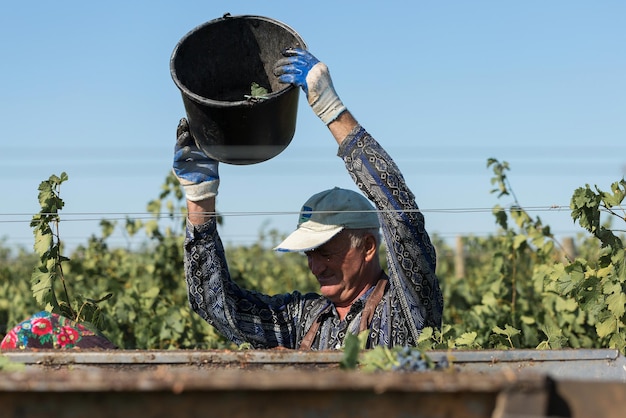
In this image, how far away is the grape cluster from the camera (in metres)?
2.22

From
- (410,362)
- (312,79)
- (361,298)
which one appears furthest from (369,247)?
(410,362)

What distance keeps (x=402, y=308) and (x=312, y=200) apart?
0.63 meters

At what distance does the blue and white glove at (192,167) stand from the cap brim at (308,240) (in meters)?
0.43

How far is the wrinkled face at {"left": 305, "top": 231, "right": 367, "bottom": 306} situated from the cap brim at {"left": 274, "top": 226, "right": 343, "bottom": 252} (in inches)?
1.9

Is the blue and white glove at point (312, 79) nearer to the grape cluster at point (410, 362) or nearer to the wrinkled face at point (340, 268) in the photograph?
the wrinkled face at point (340, 268)

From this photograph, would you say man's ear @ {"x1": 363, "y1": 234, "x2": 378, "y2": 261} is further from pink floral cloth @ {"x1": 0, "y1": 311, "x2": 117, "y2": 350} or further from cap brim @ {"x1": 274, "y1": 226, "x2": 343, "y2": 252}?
pink floral cloth @ {"x1": 0, "y1": 311, "x2": 117, "y2": 350}

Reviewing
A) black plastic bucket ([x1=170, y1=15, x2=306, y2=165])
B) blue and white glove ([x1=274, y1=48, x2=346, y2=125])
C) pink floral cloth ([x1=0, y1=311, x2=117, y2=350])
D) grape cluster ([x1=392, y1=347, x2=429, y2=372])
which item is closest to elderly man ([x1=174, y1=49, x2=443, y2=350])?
blue and white glove ([x1=274, y1=48, x2=346, y2=125])

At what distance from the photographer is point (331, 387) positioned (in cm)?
181

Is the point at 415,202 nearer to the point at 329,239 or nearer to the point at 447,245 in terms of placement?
the point at 329,239

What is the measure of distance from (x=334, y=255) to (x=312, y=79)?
754mm

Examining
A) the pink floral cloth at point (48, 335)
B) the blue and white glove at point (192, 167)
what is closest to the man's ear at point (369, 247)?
the blue and white glove at point (192, 167)

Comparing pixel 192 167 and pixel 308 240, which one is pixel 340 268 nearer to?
pixel 308 240

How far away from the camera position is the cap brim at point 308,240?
13.1ft

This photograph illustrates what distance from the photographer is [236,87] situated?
13.8 ft
